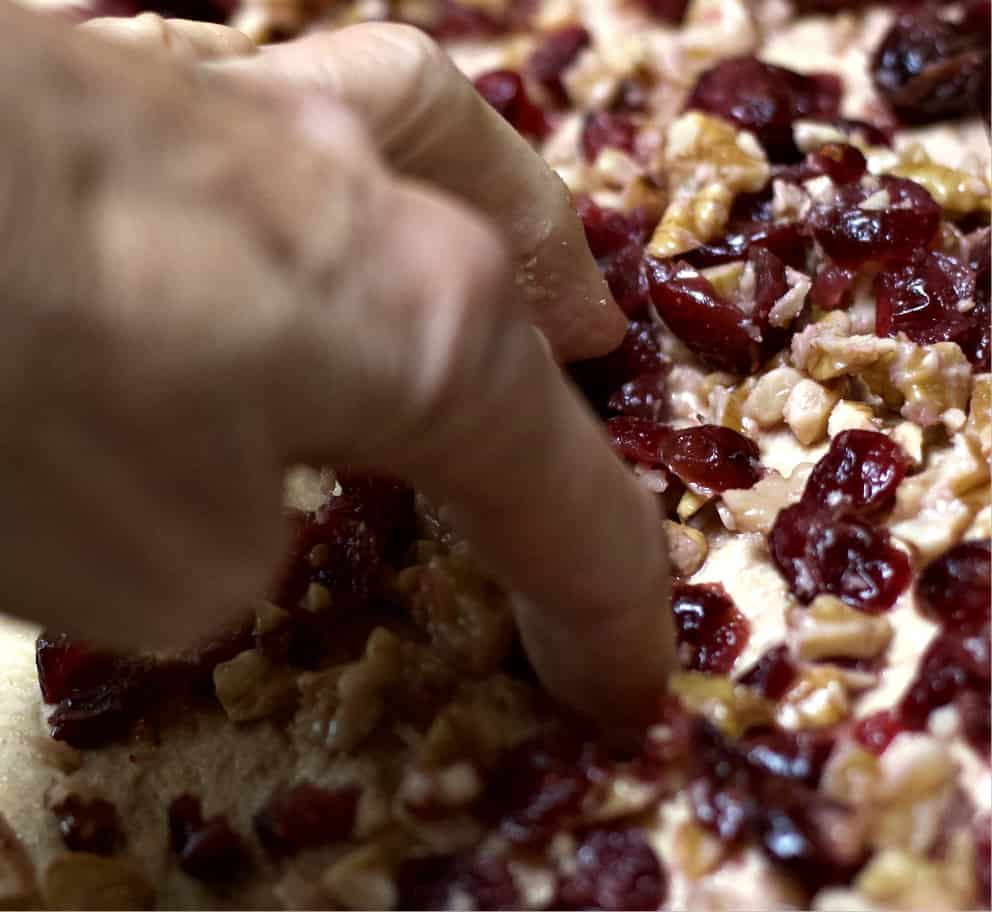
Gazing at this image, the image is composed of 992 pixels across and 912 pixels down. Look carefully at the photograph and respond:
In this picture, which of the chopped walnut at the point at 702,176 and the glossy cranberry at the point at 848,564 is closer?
the glossy cranberry at the point at 848,564

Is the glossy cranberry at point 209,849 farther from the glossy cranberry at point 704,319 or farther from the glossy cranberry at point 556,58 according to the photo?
the glossy cranberry at point 556,58

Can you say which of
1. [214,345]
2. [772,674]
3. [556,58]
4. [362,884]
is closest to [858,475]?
[772,674]

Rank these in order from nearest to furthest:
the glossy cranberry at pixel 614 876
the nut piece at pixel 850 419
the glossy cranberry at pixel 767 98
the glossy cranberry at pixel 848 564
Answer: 1. the glossy cranberry at pixel 614 876
2. the glossy cranberry at pixel 848 564
3. the nut piece at pixel 850 419
4. the glossy cranberry at pixel 767 98

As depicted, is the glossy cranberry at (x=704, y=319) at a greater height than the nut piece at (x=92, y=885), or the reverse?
the glossy cranberry at (x=704, y=319)

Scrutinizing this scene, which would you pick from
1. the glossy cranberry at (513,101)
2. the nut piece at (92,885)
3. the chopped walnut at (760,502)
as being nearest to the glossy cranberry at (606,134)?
the glossy cranberry at (513,101)

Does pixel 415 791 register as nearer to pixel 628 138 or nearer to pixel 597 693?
pixel 597 693

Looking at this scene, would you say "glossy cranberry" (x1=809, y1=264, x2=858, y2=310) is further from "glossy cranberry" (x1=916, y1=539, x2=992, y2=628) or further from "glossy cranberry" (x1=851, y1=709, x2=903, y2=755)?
"glossy cranberry" (x1=851, y1=709, x2=903, y2=755)

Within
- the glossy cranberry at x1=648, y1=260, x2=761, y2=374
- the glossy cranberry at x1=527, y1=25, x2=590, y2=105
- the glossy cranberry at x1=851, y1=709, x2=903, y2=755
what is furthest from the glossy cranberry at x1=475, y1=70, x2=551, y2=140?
the glossy cranberry at x1=851, y1=709, x2=903, y2=755
